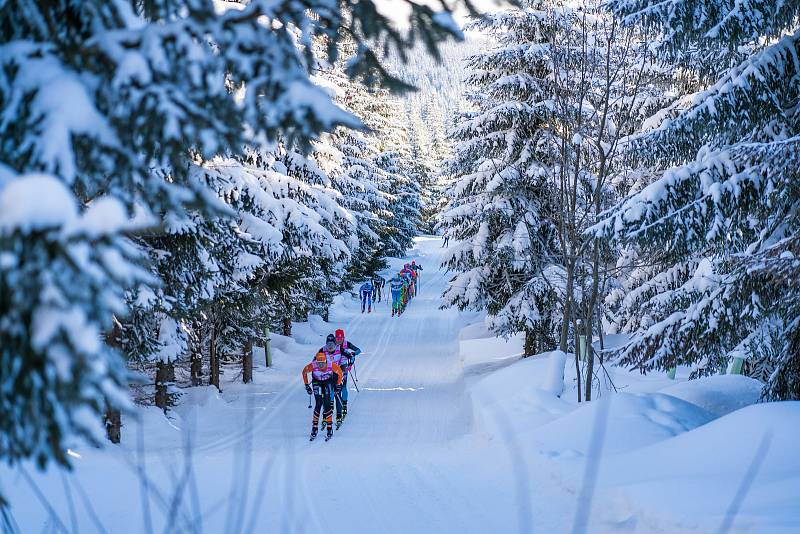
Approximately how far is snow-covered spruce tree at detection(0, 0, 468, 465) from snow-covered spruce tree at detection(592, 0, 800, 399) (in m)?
6.01

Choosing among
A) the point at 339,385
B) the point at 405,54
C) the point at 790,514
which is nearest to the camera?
the point at 405,54

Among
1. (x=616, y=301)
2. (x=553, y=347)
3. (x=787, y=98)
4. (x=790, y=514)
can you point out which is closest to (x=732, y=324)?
(x=787, y=98)

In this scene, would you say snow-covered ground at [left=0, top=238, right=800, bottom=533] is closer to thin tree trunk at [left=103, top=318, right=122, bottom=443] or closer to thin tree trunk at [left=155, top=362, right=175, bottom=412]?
thin tree trunk at [left=103, top=318, right=122, bottom=443]

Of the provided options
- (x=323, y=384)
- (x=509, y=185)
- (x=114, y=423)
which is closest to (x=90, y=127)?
(x=114, y=423)

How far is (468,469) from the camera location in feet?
27.0

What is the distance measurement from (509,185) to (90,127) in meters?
15.8

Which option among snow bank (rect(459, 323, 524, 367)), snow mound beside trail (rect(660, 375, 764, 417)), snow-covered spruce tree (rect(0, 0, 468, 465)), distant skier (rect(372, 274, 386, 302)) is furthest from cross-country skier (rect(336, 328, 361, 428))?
distant skier (rect(372, 274, 386, 302))

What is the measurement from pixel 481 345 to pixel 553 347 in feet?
13.6

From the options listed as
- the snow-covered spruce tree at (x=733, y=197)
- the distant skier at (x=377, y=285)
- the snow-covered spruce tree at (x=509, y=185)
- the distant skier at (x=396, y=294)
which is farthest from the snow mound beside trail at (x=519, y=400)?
the distant skier at (x=377, y=285)

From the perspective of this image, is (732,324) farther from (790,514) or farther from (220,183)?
(220,183)

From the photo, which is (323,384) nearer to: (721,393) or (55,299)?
(721,393)

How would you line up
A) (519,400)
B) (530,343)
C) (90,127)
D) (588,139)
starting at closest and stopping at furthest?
1. (90,127)
2. (588,139)
3. (519,400)
4. (530,343)

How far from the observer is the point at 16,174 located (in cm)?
196

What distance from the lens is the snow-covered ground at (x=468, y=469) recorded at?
5000 millimetres
